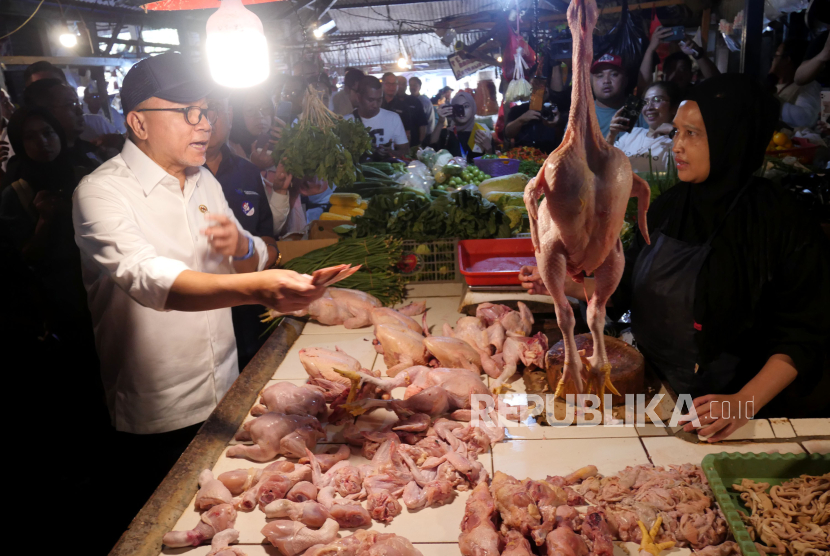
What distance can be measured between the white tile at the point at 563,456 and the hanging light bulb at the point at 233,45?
7.04ft

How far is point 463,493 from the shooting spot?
7.21 feet

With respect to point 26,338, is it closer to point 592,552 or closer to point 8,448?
point 8,448

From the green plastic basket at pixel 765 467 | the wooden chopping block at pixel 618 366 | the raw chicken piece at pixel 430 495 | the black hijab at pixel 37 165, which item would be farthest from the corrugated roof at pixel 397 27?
the raw chicken piece at pixel 430 495

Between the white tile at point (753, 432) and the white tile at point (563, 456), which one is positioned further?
the white tile at point (753, 432)

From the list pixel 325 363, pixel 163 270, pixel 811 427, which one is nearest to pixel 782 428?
pixel 811 427

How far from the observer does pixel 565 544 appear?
70.8 inches

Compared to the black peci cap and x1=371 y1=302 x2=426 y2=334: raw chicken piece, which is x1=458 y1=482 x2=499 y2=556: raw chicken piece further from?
the black peci cap

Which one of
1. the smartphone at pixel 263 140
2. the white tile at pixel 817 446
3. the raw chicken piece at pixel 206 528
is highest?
the smartphone at pixel 263 140

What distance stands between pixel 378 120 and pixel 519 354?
17.0 ft

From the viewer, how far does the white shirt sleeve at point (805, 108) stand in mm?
6574

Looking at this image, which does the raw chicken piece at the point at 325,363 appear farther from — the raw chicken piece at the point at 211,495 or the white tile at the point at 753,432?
the white tile at the point at 753,432

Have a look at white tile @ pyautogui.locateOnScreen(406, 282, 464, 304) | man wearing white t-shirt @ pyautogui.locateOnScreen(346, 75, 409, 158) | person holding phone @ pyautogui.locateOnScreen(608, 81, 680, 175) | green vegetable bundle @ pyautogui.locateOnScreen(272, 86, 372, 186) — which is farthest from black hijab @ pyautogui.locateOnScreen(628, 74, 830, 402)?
man wearing white t-shirt @ pyautogui.locateOnScreen(346, 75, 409, 158)

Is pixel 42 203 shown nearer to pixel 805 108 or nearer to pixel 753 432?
pixel 753 432

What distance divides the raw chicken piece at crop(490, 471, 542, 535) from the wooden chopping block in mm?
755
